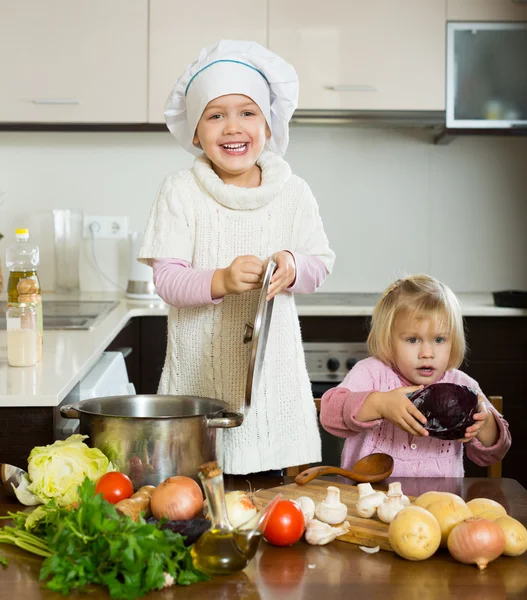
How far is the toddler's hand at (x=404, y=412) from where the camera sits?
4.34 feet

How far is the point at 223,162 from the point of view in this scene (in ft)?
5.08

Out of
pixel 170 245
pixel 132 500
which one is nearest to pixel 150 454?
pixel 132 500

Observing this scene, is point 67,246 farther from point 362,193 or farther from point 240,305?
point 240,305

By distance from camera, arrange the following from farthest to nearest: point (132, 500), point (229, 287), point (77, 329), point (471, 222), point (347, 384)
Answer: point (471, 222)
point (77, 329)
point (347, 384)
point (229, 287)
point (132, 500)

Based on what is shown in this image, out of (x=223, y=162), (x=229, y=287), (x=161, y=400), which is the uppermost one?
(x=223, y=162)

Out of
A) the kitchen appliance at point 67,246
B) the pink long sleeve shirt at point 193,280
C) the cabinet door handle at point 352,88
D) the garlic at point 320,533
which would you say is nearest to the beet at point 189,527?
the garlic at point 320,533

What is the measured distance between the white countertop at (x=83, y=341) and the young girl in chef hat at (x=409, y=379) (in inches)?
18.6

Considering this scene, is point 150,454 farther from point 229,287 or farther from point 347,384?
point 347,384

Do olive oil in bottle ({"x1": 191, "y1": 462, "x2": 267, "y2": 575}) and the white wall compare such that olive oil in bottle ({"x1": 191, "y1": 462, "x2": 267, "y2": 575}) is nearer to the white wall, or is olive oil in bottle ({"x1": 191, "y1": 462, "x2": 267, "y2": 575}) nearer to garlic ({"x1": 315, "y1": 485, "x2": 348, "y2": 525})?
garlic ({"x1": 315, "y1": 485, "x2": 348, "y2": 525})

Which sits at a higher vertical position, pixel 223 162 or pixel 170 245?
pixel 223 162

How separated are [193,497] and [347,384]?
703mm

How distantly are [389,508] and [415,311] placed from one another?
645 mm

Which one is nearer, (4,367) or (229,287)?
(229,287)

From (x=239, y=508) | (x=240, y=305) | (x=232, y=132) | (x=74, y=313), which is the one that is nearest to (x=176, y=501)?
(x=239, y=508)
